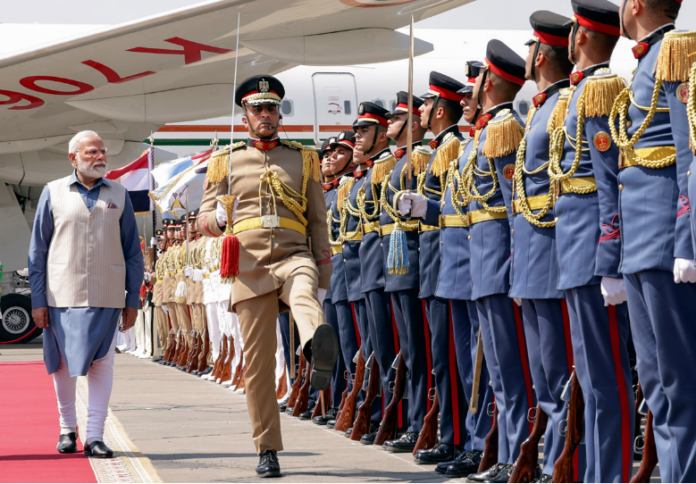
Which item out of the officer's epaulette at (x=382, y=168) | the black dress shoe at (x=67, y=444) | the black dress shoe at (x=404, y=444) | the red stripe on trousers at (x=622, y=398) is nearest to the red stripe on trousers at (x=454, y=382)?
the black dress shoe at (x=404, y=444)

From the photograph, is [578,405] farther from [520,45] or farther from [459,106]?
[520,45]

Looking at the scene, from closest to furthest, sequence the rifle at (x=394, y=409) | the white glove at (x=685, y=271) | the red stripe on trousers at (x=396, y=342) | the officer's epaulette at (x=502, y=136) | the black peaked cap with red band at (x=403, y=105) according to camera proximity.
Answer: the white glove at (x=685, y=271) → the officer's epaulette at (x=502, y=136) → the rifle at (x=394, y=409) → the red stripe on trousers at (x=396, y=342) → the black peaked cap with red band at (x=403, y=105)

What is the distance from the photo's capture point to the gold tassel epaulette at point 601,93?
3592mm

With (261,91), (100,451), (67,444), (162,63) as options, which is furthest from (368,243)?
(162,63)

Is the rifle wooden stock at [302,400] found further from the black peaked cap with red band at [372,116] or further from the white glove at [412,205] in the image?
the white glove at [412,205]

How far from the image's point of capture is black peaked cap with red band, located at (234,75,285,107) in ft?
15.9

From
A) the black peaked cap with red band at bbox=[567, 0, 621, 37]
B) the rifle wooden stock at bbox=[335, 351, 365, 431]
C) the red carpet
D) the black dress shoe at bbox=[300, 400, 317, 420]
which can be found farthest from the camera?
the black dress shoe at bbox=[300, 400, 317, 420]

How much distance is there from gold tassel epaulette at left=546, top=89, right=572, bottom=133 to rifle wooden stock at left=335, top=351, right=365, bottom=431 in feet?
9.19

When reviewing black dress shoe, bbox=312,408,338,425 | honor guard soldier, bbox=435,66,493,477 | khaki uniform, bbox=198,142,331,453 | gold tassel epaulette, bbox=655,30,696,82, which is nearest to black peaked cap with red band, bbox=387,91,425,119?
honor guard soldier, bbox=435,66,493,477

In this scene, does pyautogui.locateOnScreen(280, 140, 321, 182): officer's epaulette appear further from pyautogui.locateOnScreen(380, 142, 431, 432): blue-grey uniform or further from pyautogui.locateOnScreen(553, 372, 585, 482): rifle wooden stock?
pyautogui.locateOnScreen(553, 372, 585, 482): rifle wooden stock

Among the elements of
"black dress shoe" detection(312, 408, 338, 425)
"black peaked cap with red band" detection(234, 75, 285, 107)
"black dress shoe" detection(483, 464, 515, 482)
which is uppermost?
"black peaked cap with red band" detection(234, 75, 285, 107)

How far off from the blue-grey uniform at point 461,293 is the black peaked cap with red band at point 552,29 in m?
0.76

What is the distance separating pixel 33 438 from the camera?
609 cm

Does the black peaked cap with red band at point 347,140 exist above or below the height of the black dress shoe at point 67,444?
above
